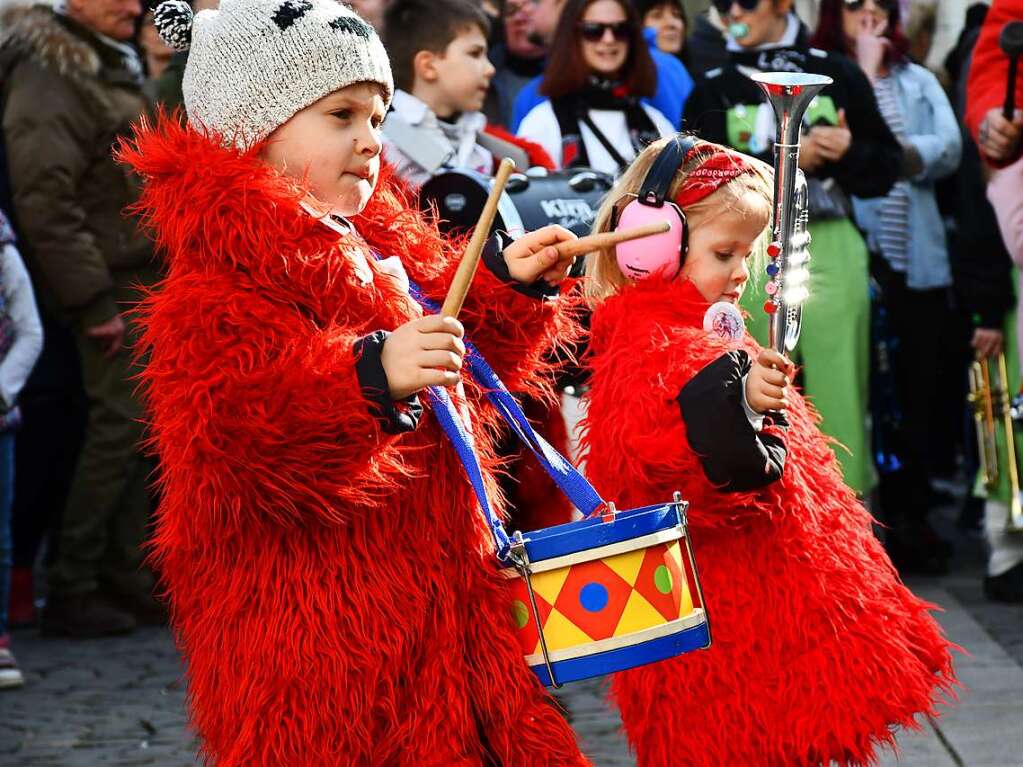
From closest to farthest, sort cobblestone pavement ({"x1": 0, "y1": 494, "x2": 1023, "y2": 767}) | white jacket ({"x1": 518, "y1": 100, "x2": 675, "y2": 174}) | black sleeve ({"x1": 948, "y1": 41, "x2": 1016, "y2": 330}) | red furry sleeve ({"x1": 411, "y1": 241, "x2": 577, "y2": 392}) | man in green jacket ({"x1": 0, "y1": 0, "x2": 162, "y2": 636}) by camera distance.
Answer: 1. red furry sleeve ({"x1": 411, "y1": 241, "x2": 577, "y2": 392})
2. cobblestone pavement ({"x1": 0, "y1": 494, "x2": 1023, "y2": 767})
3. white jacket ({"x1": 518, "y1": 100, "x2": 675, "y2": 174})
4. man in green jacket ({"x1": 0, "y1": 0, "x2": 162, "y2": 636})
5. black sleeve ({"x1": 948, "y1": 41, "x2": 1016, "y2": 330})

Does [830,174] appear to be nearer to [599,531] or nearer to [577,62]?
[577,62]

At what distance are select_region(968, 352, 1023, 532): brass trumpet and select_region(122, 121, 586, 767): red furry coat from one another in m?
4.10

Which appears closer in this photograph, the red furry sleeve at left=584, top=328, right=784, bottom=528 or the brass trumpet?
the red furry sleeve at left=584, top=328, right=784, bottom=528

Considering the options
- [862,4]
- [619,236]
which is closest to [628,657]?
[619,236]

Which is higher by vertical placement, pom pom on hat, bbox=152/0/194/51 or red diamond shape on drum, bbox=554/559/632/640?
pom pom on hat, bbox=152/0/194/51

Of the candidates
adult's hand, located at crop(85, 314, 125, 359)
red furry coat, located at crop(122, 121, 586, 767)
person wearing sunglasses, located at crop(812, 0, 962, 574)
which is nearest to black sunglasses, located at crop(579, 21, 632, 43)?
person wearing sunglasses, located at crop(812, 0, 962, 574)

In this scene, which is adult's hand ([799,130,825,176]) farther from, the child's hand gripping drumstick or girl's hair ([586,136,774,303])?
the child's hand gripping drumstick

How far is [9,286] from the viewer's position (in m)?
5.86

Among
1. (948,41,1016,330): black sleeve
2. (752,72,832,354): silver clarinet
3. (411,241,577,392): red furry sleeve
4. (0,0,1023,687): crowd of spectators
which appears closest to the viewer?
(752,72,832,354): silver clarinet

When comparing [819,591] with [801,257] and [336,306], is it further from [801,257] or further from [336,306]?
[336,306]

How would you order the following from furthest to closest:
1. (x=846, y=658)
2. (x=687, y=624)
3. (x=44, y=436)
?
(x=44, y=436) < (x=846, y=658) < (x=687, y=624)

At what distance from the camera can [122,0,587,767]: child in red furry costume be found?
8.87 ft

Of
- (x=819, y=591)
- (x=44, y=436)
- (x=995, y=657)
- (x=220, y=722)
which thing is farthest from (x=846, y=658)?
(x=44, y=436)

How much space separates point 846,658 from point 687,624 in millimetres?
598
